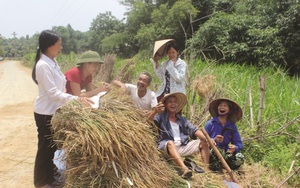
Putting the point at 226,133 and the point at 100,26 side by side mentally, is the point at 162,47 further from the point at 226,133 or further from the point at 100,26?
the point at 100,26

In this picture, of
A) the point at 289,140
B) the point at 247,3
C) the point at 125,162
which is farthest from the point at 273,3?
the point at 125,162

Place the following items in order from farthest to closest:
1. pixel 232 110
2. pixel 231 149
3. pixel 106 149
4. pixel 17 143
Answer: pixel 17 143 → pixel 232 110 → pixel 231 149 → pixel 106 149

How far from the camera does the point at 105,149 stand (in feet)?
6.99

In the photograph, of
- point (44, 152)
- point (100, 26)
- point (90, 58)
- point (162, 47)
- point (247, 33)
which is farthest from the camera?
point (100, 26)

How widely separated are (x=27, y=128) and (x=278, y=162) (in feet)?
14.3

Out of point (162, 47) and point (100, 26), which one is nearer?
point (162, 47)

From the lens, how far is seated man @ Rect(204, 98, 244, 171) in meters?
3.21

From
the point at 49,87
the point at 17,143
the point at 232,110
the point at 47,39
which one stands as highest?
the point at 47,39

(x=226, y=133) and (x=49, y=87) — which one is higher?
(x=49, y=87)

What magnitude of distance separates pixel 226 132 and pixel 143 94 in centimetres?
106

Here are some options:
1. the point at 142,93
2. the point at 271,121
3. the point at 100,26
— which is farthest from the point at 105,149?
the point at 100,26

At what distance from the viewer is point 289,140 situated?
3848mm

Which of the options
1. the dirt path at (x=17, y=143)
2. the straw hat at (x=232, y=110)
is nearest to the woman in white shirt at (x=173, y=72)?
the straw hat at (x=232, y=110)

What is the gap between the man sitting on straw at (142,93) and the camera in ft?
11.1
